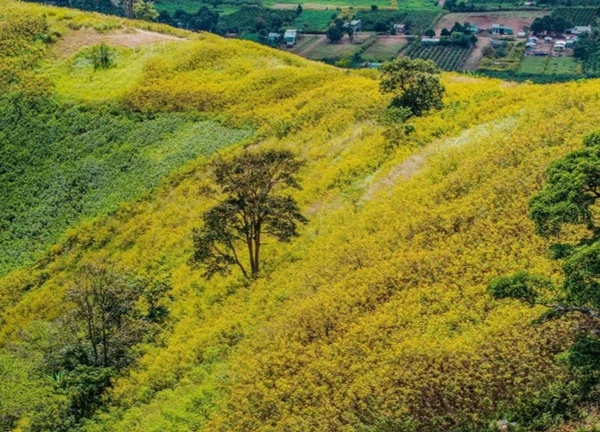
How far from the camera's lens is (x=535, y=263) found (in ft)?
64.1

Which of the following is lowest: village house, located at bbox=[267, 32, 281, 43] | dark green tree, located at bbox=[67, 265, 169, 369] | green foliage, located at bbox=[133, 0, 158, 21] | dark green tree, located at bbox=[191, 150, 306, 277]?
dark green tree, located at bbox=[67, 265, 169, 369]

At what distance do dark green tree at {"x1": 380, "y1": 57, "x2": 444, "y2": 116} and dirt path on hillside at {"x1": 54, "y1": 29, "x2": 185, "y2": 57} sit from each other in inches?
906

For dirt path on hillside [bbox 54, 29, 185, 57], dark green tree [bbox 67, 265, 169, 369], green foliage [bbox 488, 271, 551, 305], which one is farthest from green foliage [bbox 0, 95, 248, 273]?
green foliage [bbox 488, 271, 551, 305]

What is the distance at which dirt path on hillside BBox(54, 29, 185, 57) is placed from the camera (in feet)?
172

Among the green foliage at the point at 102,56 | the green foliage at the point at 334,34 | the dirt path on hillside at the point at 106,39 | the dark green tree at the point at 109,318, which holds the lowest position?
the dark green tree at the point at 109,318

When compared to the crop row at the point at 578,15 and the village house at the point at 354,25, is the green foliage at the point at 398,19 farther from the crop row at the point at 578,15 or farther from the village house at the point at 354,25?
the crop row at the point at 578,15

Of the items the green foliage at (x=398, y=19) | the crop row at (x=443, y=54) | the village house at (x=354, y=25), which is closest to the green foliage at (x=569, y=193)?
the crop row at (x=443, y=54)

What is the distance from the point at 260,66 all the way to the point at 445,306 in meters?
31.7

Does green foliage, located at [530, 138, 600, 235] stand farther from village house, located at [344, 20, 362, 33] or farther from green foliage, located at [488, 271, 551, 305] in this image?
village house, located at [344, 20, 362, 33]

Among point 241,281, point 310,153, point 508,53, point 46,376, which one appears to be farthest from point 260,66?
point 508,53

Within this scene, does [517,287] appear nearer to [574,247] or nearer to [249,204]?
[574,247]

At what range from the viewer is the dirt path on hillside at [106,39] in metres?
52.3

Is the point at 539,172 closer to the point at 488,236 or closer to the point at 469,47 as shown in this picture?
the point at 488,236

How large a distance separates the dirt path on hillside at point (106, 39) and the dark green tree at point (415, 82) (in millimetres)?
23016
